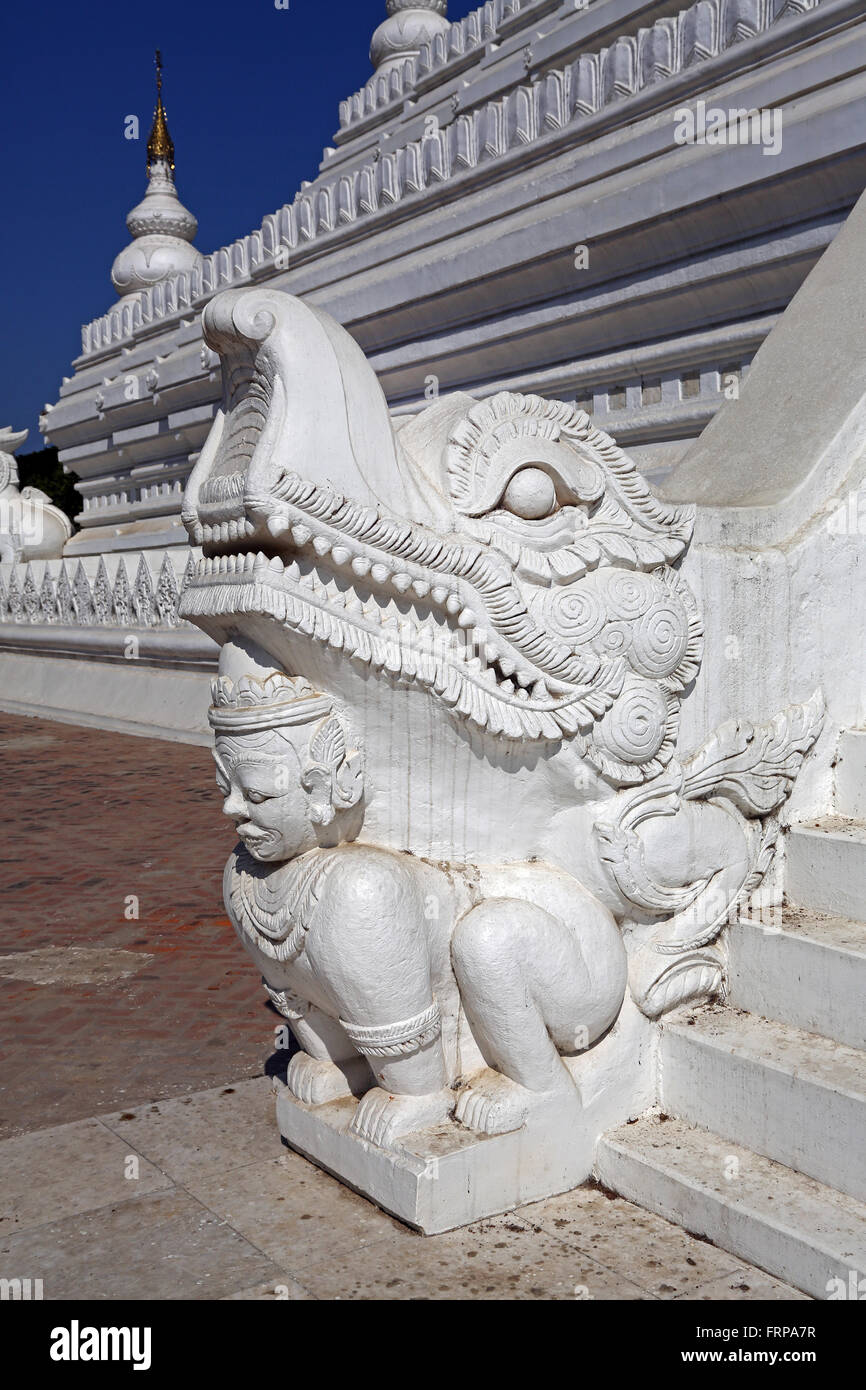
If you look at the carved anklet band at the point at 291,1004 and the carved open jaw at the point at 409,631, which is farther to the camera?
the carved anklet band at the point at 291,1004

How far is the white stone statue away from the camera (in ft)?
52.2

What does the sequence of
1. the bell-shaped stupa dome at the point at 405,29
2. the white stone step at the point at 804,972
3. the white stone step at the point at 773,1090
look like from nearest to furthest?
the white stone step at the point at 773,1090
the white stone step at the point at 804,972
the bell-shaped stupa dome at the point at 405,29

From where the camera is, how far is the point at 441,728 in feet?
9.12

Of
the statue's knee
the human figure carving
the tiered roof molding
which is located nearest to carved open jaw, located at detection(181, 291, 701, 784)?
the human figure carving

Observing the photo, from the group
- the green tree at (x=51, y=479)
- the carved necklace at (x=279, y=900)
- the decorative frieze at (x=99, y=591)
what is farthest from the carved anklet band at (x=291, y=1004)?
the green tree at (x=51, y=479)

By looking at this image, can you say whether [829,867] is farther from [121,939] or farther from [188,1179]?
[121,939]

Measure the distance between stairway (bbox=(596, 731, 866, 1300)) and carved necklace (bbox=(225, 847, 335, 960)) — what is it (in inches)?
34.0

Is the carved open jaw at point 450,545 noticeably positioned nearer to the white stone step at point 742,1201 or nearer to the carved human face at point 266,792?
the carved human face at point 266,792

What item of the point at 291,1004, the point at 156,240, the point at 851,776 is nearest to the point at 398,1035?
the point at 291,1004

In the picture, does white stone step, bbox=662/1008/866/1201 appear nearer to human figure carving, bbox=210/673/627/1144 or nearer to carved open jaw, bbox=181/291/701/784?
human figure carving, bbox=210/673/627/1144

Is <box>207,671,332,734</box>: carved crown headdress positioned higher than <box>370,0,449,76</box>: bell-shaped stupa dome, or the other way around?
<box>370,0,449,76</box>: bell-shaped stupa dome

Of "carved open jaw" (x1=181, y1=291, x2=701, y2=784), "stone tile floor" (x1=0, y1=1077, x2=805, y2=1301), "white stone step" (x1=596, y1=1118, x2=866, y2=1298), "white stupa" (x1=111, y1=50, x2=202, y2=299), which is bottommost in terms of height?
"stone tile floor" (x1=0, y1=1077, x2=805, y2=1301)

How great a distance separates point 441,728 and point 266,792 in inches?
16.3

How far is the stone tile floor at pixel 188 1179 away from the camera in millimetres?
2449
